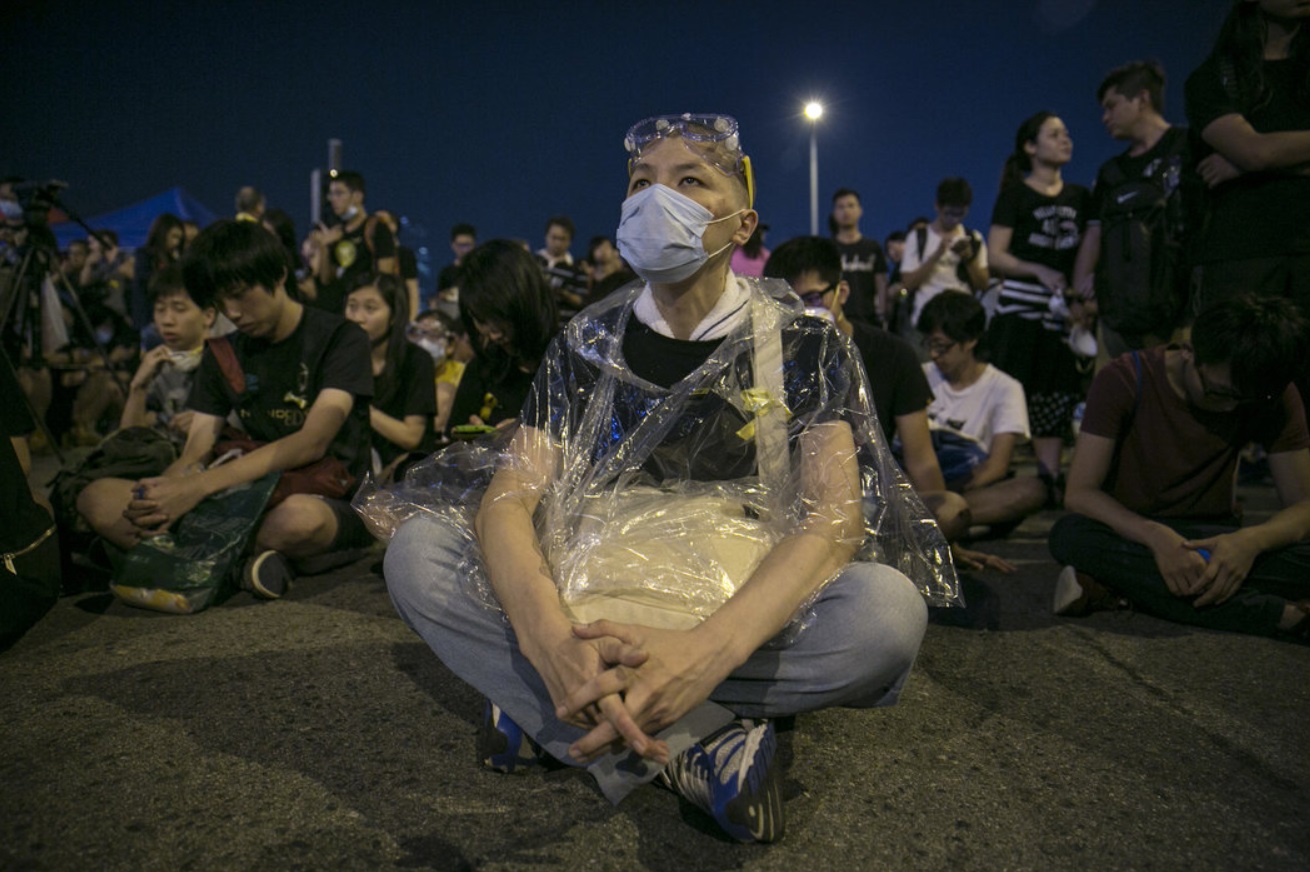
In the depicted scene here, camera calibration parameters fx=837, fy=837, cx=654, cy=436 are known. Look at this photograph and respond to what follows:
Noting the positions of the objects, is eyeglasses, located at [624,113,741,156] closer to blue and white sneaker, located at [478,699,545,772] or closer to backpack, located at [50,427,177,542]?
blue and white sneaker, located at [478,699,545,772]

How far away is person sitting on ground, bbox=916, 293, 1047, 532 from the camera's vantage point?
12.6ft

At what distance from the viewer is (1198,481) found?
278 centimetres

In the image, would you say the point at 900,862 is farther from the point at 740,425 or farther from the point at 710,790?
the point at 740,425

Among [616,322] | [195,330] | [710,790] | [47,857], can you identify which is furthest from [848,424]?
[195,330]

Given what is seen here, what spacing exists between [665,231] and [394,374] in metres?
2.72

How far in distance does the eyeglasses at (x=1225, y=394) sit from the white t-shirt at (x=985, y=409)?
124 cm

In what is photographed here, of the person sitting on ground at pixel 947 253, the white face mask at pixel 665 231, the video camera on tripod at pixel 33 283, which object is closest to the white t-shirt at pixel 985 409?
the person sitting on ground at pixel 947 253

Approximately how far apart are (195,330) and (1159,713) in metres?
4.26

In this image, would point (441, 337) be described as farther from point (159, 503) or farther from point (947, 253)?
point (947, 253)

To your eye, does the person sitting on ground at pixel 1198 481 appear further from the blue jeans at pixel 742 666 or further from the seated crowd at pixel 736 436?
the blue jeans at pixel 742 666

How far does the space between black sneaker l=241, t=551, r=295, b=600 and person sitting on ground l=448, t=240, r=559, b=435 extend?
2.57 feet

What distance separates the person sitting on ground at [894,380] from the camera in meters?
3.19

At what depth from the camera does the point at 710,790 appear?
4.76 feet

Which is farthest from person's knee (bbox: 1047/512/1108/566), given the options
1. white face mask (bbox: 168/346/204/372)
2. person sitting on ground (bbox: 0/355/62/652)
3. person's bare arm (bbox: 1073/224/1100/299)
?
white face mask (bbox: 168/346/204/372)
